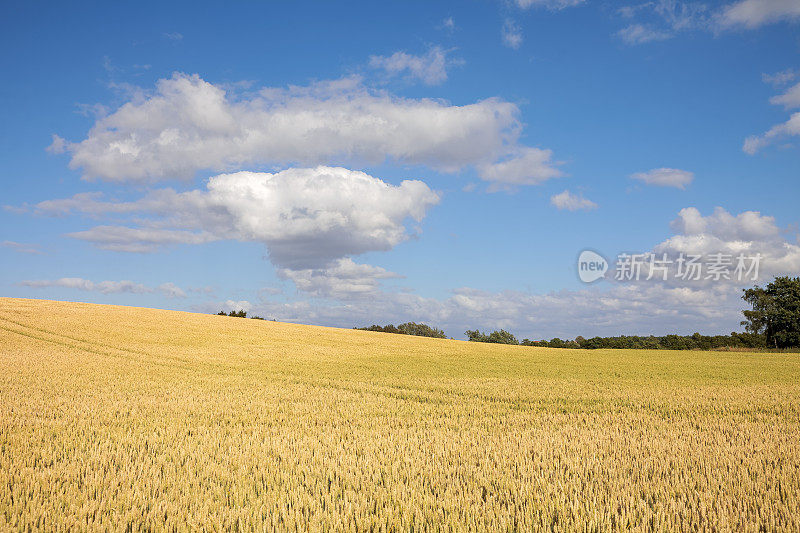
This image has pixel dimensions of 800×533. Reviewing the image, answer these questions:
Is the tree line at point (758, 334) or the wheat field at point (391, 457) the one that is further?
the tree line at point (758, 334)

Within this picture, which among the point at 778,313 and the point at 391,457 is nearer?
the point at 391,457

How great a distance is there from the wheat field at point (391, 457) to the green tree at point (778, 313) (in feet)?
200

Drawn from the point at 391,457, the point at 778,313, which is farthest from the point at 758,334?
the point at 391,457

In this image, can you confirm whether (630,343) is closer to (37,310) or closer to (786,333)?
(786,333)

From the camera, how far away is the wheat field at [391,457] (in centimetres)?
477

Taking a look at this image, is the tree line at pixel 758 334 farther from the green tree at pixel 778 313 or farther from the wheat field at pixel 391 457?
the wheat field at pixel 391 457

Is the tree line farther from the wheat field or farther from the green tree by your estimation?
the wheat field

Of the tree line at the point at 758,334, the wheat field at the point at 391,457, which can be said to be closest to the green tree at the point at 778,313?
the tree line at the point at 758,334

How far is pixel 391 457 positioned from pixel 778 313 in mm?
76976

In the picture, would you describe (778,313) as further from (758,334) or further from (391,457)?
(391,457)

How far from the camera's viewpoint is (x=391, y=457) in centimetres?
666

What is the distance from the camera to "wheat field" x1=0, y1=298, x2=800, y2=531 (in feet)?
15.6

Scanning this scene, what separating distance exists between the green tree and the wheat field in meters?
61.0

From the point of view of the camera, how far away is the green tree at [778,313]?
61594 millimetres
